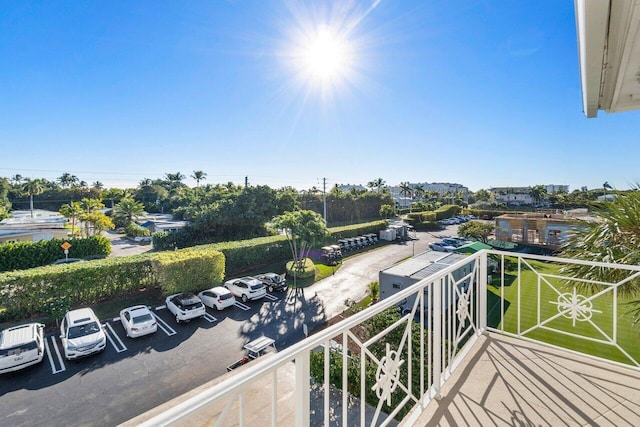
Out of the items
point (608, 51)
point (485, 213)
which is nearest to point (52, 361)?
point (608, 51)

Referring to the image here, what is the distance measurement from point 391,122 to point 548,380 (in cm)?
1701

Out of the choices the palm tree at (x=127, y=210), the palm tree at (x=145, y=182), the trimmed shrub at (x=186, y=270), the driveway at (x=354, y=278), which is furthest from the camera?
the palm tree at (x=145, y=182)

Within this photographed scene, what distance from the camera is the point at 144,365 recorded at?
28.8 feet

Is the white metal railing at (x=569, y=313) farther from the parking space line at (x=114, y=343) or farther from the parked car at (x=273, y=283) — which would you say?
the parking space line at (x=114, y=343)

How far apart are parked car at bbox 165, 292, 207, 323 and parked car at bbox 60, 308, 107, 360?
7.88 ft

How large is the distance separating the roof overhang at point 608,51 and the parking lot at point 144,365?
31.4 feet

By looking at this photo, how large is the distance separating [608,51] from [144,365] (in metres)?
11.3

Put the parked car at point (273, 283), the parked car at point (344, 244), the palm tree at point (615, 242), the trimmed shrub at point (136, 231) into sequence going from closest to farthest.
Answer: the palm tree at point (615, 242) < the parked car at point (273, 283) < the parked car at point (344, 244) < the trimmed shrub at point (136, 231)

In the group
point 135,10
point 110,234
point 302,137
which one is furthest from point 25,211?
point 135,10

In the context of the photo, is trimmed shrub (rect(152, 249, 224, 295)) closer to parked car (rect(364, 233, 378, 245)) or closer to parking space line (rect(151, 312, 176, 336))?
parking space line (rect(151, 312, 176, 336))

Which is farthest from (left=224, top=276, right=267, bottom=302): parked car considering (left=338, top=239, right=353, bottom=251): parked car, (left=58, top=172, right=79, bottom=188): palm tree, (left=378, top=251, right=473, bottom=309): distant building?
(left=58, top=172, right=79, bottom=188): palm tree

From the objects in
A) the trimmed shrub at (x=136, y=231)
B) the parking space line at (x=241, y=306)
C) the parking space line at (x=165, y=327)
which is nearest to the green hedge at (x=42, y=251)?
the trimmed shrub at (x=136, y=231)

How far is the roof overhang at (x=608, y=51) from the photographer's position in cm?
144

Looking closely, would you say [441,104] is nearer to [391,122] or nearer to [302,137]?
[391,122]
